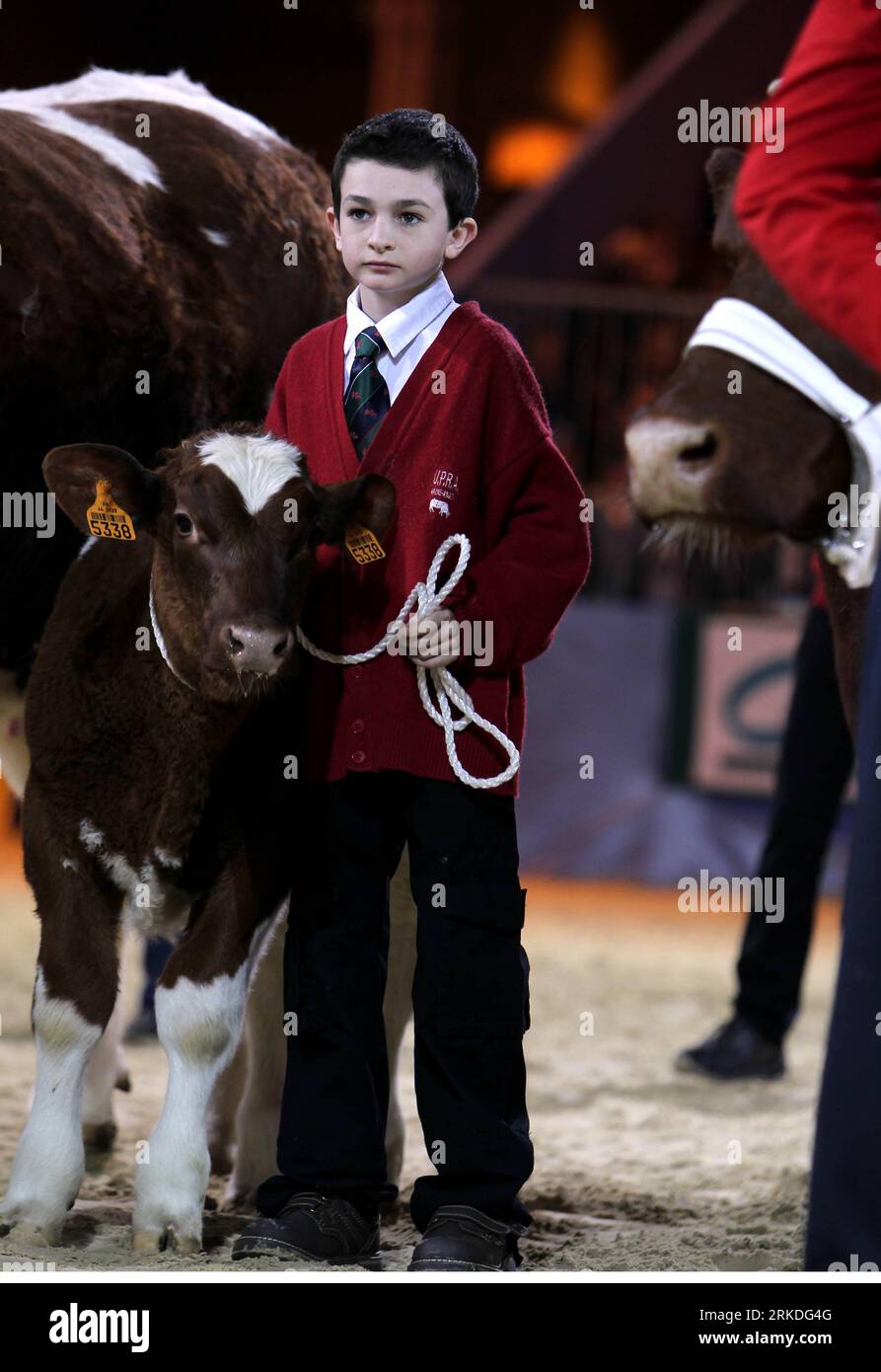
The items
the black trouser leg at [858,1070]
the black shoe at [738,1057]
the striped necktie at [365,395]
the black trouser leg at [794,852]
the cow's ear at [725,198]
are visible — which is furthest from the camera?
the black shoe at [738,1057]

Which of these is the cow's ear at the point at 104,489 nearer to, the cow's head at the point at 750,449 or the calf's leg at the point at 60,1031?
the calf's leg at the point at 60,1031

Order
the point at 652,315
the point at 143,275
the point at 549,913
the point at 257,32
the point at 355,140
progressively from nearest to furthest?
the point at 355,140, the point at 143,275, the point at 549,913, the point at 652,315, the point at 257,32

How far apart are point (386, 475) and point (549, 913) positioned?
4.73 m

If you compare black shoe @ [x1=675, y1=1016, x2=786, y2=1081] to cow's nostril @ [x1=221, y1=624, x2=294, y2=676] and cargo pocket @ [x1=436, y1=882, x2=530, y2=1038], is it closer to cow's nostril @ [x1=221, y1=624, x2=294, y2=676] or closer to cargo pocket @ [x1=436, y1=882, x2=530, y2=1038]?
cargo pocket @ [x1=436, y1=882, x2=530, y2=1038]

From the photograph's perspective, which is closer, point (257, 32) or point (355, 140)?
point (355, 140)

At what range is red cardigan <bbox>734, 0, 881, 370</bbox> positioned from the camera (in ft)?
6.19

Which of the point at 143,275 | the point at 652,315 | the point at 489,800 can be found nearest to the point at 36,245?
the point at 143,275

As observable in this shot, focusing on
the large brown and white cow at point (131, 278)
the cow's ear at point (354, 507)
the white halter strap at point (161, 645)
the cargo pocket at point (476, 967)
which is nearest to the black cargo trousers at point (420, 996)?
the cargo pocket at point (476, 967)

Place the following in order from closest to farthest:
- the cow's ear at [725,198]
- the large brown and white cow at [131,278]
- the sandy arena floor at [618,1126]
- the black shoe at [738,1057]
Answer: the cow's ear at [725,198], the sandy arena floor at [618,1126], the large brown and white cow at [131,278], the black shoe at [738,1057]

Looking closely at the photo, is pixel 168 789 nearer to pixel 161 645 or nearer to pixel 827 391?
pixel 161 645

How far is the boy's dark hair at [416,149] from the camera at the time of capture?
99.4 inches

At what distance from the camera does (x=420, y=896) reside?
259cm

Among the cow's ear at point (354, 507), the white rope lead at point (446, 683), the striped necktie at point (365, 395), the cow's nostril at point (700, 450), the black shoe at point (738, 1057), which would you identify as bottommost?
the black shoe at point (738, 1057)

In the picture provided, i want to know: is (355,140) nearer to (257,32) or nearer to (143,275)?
(143,275)
